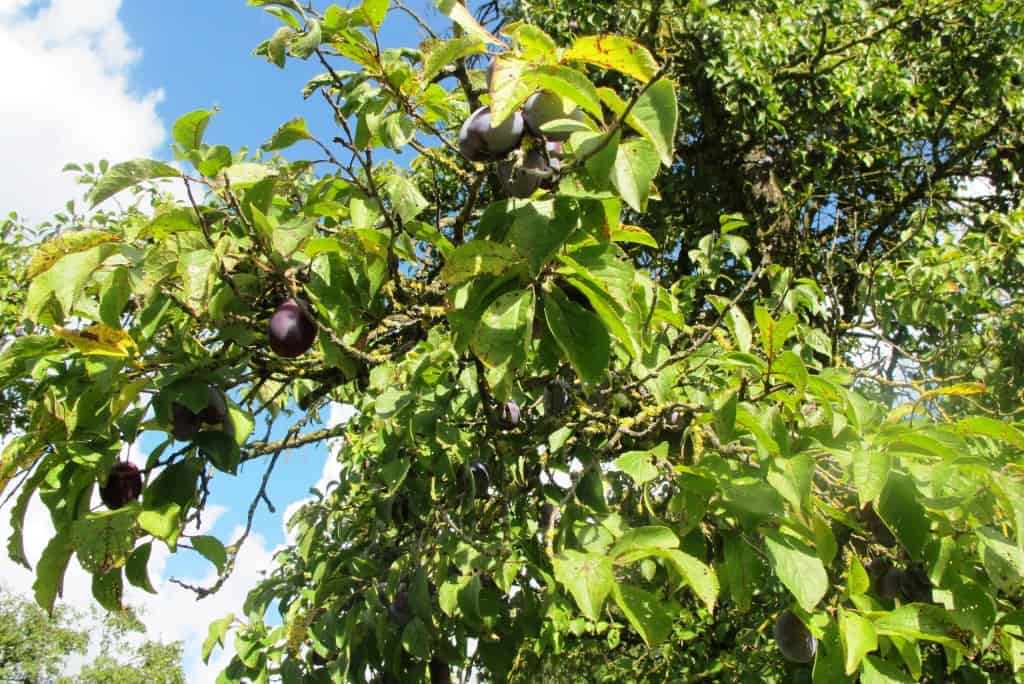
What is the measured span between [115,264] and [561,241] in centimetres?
70

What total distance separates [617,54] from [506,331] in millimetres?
382

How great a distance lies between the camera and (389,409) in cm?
180

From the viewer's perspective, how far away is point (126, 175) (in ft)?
3.73

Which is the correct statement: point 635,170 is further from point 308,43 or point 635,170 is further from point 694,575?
point 694,575

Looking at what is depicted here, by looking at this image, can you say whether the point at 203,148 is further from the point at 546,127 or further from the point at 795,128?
the point at 795,128

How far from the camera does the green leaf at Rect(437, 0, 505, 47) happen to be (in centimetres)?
102

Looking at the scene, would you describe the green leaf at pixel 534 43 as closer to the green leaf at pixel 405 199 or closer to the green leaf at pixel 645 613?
the green leaf at pixel 405 199

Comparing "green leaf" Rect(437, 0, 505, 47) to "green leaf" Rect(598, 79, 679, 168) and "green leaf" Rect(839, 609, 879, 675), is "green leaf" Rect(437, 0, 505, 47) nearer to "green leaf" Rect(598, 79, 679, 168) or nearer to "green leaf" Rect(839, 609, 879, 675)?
"green leaf" Rect(598, 79, 679, 168)

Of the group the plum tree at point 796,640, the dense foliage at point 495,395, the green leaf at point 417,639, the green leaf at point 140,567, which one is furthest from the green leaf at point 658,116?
the green leaf at point 417,639

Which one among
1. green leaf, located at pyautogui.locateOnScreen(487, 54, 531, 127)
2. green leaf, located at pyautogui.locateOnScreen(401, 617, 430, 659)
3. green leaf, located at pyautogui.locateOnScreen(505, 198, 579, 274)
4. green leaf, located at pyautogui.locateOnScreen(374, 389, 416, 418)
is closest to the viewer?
green leaf, located at pyautogui.locateOnScreen(487, 54, 531, 127)

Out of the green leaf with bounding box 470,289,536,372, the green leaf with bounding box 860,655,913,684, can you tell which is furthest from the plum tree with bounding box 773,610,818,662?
the green leaf with bounding box 470,289,536,372

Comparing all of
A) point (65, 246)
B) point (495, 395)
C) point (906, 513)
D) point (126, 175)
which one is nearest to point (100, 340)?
Answer: point (65, 246)

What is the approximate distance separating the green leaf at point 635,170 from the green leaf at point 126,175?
2.15 feet

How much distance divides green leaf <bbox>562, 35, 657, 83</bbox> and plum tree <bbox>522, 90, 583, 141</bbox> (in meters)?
0.09
